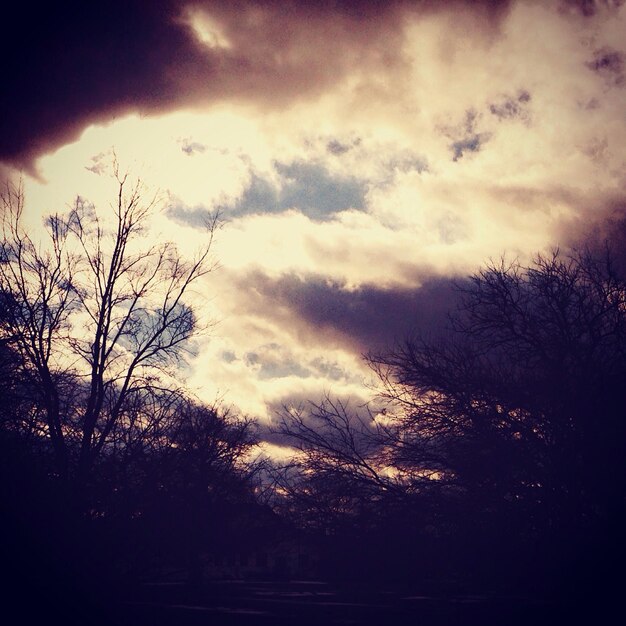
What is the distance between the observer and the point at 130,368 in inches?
411

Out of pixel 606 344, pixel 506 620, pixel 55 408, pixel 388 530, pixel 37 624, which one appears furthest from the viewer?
pixel 55 408

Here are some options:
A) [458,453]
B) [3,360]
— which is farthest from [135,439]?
[458,453]

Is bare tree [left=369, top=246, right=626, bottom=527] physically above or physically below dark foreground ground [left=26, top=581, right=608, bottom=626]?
above

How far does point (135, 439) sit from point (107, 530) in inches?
61.9

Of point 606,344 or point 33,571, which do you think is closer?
point 33,571

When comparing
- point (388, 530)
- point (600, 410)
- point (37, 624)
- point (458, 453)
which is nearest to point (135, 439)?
point (37, 624)

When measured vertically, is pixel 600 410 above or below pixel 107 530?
above

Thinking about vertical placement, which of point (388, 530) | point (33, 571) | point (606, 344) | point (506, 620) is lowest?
point (506, 620)

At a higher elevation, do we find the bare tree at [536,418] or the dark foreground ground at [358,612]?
the bare tree at [536,418]

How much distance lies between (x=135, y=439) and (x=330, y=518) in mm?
3986

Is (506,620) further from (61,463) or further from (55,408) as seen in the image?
(55,408)

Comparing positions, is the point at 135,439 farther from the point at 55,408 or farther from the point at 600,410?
the point at 600,410

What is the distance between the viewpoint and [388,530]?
277 inches

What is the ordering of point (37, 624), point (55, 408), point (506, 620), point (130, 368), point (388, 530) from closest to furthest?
point (37, 624) < point (506, 620) < point (388, 530) < point (55, 408) < point (130, 368)
